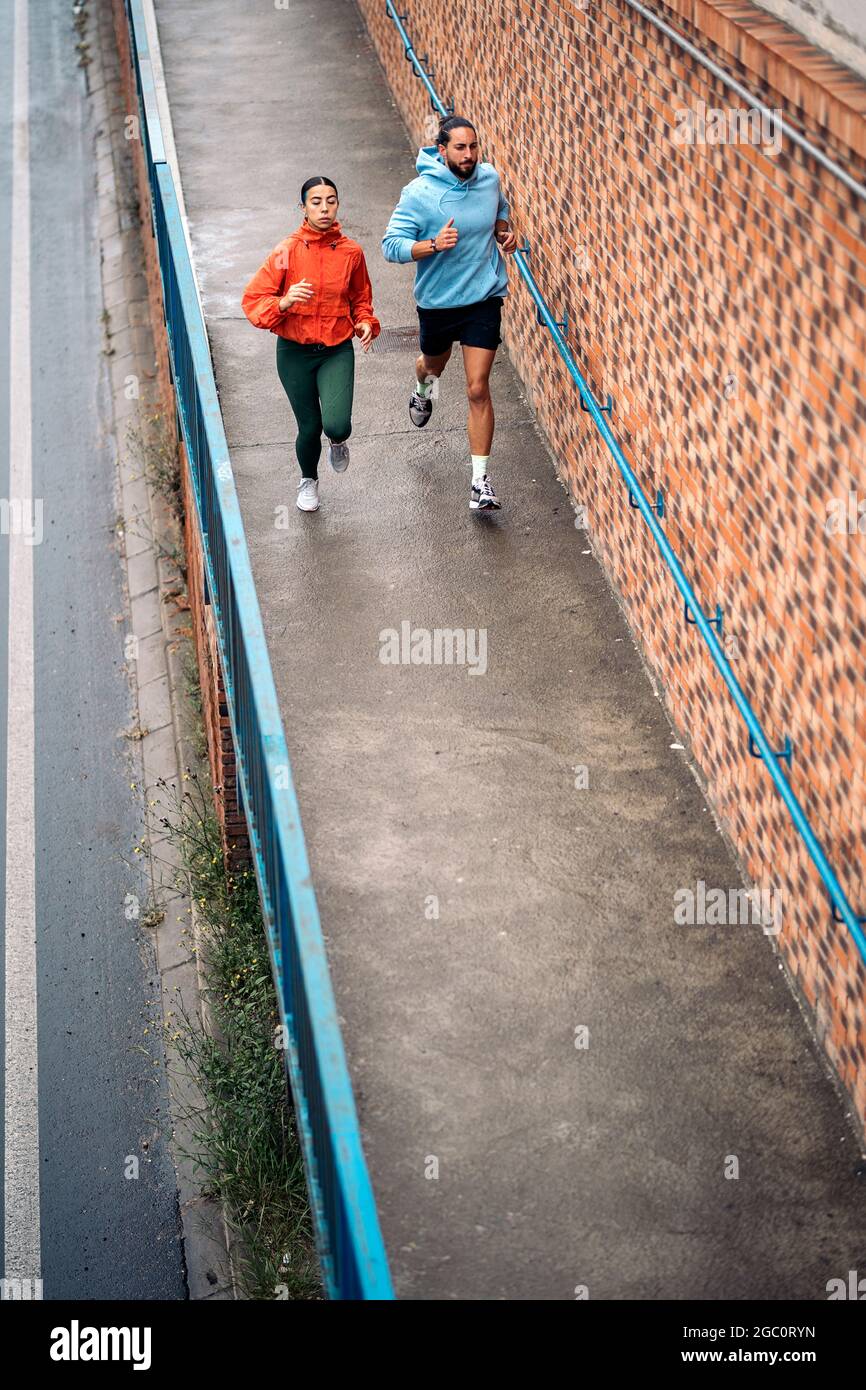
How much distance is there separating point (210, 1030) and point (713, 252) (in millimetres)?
5347

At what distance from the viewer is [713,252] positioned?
6055mm

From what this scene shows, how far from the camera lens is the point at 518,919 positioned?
628 centimetres

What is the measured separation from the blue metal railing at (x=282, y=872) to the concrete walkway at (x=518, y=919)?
314mm

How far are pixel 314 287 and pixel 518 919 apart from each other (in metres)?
3.18

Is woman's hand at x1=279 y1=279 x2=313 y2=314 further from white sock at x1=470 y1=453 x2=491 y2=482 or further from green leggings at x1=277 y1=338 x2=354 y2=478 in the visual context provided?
white sock at x1=470 y1=453 x2=491 y2=482

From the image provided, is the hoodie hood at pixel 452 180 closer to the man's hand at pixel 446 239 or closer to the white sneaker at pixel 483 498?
the man's hand at pixel 446 239

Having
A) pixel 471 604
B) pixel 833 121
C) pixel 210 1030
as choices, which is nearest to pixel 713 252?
pixel 833 121

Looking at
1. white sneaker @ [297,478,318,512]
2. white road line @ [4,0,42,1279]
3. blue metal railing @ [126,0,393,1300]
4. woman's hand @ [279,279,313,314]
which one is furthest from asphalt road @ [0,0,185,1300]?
woman's hand @ [279,279,313,314]

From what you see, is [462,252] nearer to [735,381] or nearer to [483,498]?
[483,498]

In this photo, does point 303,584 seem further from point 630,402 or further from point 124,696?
point 124,696

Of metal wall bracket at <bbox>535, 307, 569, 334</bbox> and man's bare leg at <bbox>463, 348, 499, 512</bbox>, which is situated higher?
metal wall bracket at <bbox>535, 307, 569, 334</bbox>

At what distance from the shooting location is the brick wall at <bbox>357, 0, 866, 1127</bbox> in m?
5.11

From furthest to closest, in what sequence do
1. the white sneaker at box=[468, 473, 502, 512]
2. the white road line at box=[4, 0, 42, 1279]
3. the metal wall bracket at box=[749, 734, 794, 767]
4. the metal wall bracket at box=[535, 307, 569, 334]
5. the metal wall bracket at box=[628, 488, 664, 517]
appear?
1. the white road line at box=[4, 0, 42, 1279]
2. the white sneaker at box=[468, 473, 502, 512]
3. the metal wall bracket at box=[535, 307, 569, 334]
4. the metal wall bracket at box=[628, 488, 664, 517]
5. the metal wall bracket at box=[749, 734, 794, 767]

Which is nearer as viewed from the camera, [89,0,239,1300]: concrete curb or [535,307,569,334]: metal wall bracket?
[535,307,569,334]: metal wall bracket
